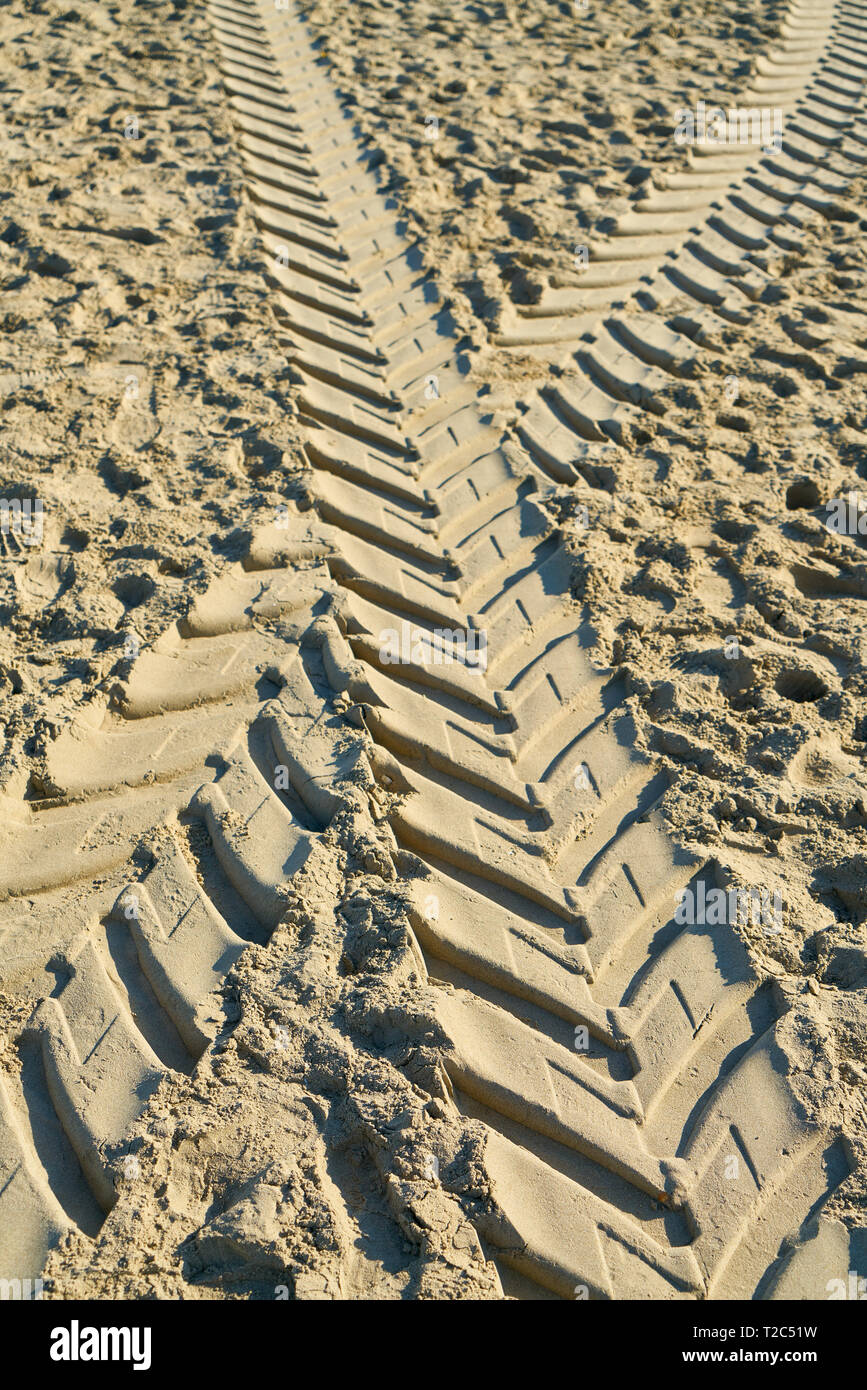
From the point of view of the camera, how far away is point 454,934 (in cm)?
215

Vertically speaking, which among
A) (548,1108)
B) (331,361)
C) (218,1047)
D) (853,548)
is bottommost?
(218,1047)

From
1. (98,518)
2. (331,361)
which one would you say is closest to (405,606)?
(98,518)

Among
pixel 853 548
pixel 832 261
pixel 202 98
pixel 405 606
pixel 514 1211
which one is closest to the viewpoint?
pixel 514 1211

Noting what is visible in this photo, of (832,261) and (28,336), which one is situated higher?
(832,261)

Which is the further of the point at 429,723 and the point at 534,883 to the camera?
the point at 429,723

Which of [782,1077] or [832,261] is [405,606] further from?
[832,261]

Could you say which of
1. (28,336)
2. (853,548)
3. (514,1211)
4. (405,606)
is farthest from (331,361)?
(514,1211)

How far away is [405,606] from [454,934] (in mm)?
1097

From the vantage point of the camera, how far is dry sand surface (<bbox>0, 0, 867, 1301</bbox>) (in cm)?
180

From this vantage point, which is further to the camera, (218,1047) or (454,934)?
(454,934)

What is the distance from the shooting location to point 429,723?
261 cm

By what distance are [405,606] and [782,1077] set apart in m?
1.56

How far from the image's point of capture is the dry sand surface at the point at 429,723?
1.80m
